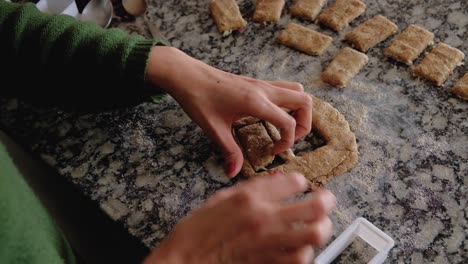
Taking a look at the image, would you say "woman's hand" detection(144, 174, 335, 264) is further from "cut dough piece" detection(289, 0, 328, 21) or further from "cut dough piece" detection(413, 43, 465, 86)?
"cut dough piece" detection(289, 0, 328, 21)

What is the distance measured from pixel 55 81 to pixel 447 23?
3.30 ft

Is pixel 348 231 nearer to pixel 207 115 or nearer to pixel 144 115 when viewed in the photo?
pixel 207 115

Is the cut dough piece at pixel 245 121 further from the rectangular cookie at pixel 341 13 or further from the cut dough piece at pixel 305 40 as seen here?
the rectangular cookie at pixel 341 13

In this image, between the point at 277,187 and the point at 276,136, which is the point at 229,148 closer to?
the point at 276,136

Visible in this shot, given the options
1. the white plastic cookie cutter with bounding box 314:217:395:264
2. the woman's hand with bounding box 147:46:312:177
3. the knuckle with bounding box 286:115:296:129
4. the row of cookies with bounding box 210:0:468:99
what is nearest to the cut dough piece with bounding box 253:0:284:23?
the row of cookies with bounding box 210:0:468:99

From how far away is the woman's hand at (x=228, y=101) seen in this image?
3.34 ft

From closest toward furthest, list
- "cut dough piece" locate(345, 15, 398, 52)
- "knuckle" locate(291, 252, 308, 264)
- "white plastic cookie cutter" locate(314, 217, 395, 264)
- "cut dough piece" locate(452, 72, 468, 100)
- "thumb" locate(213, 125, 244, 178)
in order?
"knuckle" locate(291, 252, 308, 264), "white plastic cookie cutter" locate(314, 217, 395, 264), "thumb" locate(213, 125, 244, 178), "cut dough piece" locate(452, 72, 468, 100), "cut dough piece" locate(345, 15, 398, 52)

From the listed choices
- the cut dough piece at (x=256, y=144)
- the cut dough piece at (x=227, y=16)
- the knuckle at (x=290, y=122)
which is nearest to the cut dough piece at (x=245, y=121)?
the cut dough piece at (x=256, y=144)

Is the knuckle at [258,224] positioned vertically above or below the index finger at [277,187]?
below

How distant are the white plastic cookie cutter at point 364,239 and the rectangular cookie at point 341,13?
1.92 ft

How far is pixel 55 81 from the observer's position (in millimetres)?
1105

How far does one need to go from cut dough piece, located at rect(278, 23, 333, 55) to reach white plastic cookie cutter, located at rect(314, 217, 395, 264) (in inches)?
19.6

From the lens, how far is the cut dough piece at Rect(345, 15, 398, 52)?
4.20 ft

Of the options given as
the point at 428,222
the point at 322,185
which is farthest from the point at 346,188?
the point at 428,222
